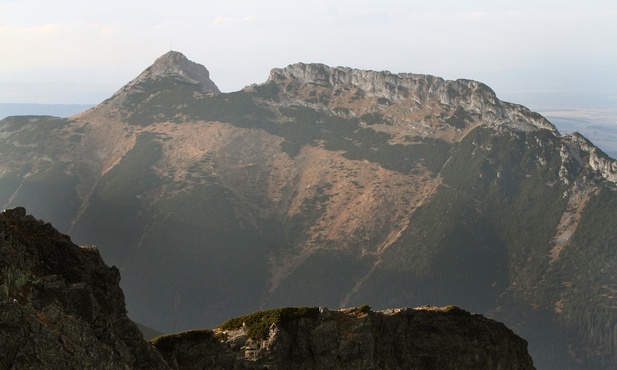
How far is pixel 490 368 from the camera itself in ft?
250

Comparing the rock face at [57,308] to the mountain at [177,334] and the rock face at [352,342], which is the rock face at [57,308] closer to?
the mountain at [177,334]

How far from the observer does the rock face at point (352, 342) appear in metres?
65.4

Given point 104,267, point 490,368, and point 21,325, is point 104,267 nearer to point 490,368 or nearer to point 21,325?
point 21,325

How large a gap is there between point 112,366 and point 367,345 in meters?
27.0

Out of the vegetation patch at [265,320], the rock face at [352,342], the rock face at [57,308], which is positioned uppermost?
the rock face at [57,308]

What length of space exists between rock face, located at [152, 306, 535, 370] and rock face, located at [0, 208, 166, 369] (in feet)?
31.1

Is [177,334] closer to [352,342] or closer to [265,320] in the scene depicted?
[265,320]

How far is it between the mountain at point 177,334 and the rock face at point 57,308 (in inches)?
2.7

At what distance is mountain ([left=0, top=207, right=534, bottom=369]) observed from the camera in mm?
47197

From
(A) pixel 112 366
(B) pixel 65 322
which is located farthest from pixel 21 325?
(A) pixel 112 366

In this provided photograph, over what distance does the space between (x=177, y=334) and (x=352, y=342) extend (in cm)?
1585

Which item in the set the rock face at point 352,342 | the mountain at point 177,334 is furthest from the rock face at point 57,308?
the rock face at point 352,342

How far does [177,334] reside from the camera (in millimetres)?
66625

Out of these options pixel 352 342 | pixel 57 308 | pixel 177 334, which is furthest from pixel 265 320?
pixel 57 308
